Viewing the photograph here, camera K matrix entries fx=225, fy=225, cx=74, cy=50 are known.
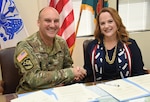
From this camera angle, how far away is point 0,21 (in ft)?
8.20

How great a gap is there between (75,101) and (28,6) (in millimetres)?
1856

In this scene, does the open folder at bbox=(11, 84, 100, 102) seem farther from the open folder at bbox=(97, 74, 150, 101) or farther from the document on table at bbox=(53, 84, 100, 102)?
the open folder at bbox=(97, 74, 150, 101)

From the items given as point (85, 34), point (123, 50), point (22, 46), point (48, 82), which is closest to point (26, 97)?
point (48, 82)

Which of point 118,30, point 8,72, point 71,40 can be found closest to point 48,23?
point 8,72

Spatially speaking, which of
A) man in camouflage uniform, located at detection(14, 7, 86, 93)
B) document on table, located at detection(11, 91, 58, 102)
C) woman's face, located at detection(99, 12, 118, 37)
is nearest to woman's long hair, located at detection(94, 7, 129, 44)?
woman's face, located at detection(99, 12, 118, 37)

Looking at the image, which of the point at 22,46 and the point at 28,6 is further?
the point at 28,6

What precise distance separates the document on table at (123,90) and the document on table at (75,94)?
12cm

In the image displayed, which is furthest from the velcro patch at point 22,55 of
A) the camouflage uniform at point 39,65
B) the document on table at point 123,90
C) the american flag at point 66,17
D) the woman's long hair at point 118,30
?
the american flag at point 66,17

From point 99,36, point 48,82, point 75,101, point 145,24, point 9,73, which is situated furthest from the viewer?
point 145,24

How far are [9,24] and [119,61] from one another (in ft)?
4.39

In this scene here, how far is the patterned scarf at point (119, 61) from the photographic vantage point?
1.92 meters

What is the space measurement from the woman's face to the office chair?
0.85 meters

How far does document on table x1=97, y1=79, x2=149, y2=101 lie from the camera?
130 cm

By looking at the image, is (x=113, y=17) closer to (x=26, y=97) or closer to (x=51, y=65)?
(x=51, y=65)
